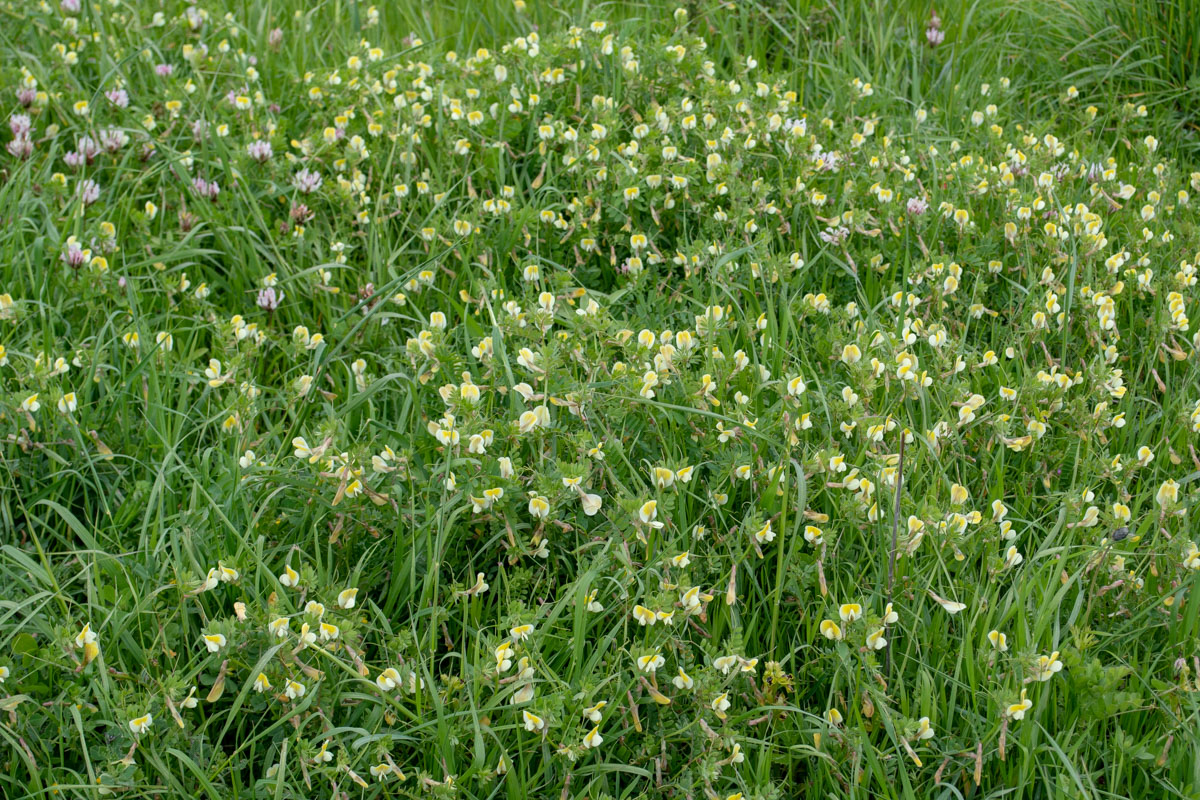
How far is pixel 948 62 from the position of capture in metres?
4.36

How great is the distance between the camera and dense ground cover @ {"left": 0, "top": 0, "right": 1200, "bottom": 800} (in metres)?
1.98

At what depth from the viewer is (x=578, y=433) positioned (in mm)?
2275

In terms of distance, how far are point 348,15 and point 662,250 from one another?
2.12 meters

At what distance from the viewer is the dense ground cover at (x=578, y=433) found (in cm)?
198

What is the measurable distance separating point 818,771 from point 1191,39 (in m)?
3.69

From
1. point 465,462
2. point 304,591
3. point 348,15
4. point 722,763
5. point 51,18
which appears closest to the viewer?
point 722,763

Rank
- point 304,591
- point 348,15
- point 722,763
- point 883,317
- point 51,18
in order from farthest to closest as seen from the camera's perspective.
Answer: point 348,15 → point 51,18 → point 883,317 → point 304,591 → point 722,763

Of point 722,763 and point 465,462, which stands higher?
point 465,462

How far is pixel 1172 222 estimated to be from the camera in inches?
137

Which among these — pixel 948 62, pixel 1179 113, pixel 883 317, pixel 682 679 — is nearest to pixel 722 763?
pixel 682 679

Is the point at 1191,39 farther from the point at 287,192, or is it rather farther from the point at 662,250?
the point at 287,192

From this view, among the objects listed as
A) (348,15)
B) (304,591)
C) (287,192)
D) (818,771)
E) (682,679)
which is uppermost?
(348,15)

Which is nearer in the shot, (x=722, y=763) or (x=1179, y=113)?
(x=722, y=763)

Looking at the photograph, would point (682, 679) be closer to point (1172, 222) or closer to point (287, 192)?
point (287, 192)
